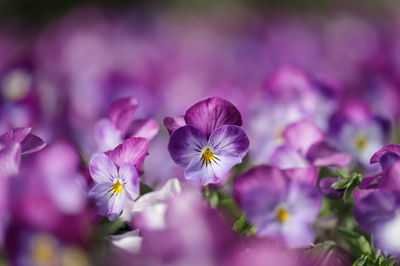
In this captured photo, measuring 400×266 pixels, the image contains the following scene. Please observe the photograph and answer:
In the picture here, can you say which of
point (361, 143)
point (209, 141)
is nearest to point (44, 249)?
point (209, 141)

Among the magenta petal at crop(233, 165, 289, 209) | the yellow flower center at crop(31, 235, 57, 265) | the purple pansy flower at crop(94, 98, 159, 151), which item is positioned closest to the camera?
the yellow flower center at crop(31, 235, 57, 265)

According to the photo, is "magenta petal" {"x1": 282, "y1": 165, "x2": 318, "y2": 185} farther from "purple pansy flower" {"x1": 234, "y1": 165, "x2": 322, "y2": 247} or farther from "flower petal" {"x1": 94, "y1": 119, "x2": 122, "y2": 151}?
"flower petal" {"x1": 94, "y1": 119, "x2": 122, "y2": 151}

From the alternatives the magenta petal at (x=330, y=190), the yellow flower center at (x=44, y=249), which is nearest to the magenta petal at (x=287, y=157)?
the magenta petal at (x=330, y=190)

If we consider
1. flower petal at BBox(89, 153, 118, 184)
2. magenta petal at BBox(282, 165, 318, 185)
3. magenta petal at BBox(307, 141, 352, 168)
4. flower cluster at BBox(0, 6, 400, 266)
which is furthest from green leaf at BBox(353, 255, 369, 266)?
flower petal at BBox(89, 153, 118, 184)

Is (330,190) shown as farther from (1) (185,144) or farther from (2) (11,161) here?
(2) (11,161)

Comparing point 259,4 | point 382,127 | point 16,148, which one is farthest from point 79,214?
point 259,4

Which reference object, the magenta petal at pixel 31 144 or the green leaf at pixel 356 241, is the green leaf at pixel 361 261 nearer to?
the green leaf at pixel 356 241

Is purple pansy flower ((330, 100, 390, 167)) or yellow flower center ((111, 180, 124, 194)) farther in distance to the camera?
purple pansy flower ((330, 100, 390, 167))
